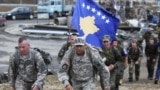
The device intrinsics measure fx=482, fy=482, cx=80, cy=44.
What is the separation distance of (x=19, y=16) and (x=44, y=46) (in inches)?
1040

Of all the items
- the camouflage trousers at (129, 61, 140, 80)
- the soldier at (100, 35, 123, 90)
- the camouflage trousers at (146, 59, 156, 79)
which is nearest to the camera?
the soldier at (100, 35, 123, 90)

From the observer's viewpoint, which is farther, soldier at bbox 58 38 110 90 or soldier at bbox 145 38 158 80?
soldier at bbox 145 38 158 80

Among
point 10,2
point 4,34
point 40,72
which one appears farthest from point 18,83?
point 10,2

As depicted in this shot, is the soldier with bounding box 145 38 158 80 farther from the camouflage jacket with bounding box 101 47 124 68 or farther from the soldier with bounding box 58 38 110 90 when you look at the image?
the soldier with bounding box 58 38 110 90

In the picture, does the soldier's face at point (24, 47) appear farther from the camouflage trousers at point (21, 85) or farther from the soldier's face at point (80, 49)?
the soldier's face at point (80, 49)

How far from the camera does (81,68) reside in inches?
279

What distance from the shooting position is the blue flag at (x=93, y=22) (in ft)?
35.0

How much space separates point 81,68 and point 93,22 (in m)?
4.06

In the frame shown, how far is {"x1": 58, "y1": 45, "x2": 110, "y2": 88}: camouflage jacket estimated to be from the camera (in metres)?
7.05

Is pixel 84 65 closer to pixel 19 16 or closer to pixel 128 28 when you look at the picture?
pixel 128 28

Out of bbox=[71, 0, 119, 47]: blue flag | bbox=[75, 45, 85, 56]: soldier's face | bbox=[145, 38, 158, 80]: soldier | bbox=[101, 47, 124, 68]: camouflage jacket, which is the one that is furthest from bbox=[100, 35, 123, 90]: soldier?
bbox=[145, 38, 158, 80]: soldier

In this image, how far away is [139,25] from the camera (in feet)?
121

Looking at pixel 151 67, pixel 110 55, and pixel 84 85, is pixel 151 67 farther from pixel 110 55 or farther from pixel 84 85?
pixel 84 85

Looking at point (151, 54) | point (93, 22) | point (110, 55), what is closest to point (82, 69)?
point (110, 55)
